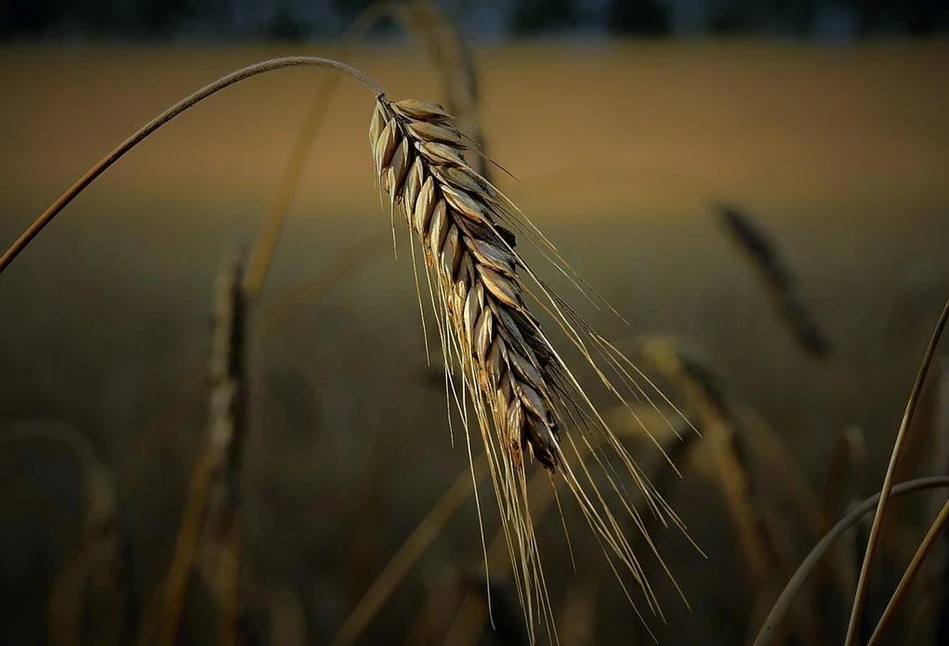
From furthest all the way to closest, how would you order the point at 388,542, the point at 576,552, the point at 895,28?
the point at 895,28
the point at 388,542
the point at 576,552

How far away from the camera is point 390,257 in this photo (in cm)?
200

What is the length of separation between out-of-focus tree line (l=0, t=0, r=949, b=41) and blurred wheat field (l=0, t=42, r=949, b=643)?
2.6 inches

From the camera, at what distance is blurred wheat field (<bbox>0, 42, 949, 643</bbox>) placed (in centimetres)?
160

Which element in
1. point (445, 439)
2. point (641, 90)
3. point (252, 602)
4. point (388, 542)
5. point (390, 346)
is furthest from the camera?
point (641, 90)

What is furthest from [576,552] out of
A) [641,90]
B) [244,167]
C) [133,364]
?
[641,90]

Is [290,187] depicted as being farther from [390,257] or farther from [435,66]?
[390,257]

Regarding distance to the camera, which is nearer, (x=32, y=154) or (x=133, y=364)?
(x=133, y=364)

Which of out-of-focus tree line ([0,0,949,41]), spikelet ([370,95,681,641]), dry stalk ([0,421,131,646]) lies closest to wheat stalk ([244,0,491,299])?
dry stalk ([0,421,131,646])

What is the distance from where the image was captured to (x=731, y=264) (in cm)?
230

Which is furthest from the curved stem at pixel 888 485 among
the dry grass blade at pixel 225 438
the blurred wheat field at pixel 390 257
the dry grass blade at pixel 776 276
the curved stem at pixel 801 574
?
the blurred wheat field at pixel 390 257

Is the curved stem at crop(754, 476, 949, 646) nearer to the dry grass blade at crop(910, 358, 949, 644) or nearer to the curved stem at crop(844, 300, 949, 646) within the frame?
the curved stem at crop(844, 300, 949, 646)

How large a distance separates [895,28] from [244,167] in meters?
1.82

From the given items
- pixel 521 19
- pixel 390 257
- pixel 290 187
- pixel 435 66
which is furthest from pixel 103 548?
pixel 521 19

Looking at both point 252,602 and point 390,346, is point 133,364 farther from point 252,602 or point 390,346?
point 252,602
